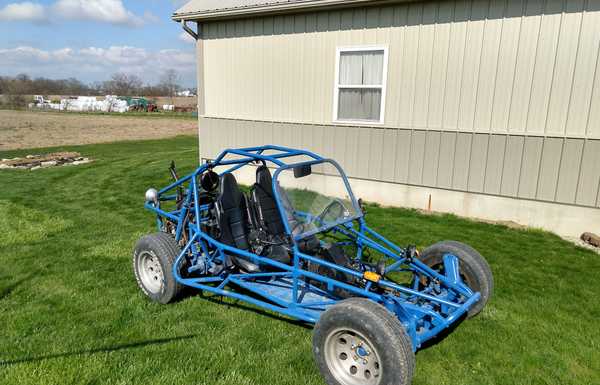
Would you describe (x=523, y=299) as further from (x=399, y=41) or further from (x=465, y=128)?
(x=399, y=41)

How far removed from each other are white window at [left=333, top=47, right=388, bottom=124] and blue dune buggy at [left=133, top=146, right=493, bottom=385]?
14.2ft

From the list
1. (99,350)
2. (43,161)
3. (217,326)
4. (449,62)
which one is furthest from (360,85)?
(43,161)

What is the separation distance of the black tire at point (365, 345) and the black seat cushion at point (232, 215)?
149cm

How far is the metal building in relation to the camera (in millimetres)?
7125

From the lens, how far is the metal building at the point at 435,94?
7125mm

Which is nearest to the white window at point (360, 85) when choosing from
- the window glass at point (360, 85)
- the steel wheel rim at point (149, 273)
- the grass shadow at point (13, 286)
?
the window glass at point (360, 85)

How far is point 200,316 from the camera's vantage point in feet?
14.7

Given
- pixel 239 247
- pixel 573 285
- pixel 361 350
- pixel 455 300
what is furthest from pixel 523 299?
pixel 239 247

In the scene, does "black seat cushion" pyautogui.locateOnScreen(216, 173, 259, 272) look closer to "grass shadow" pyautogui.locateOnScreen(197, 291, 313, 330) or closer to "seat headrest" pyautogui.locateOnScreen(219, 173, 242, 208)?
"seat headrest" pyautogui.locateOnScreen(219, 173, 242, 208)

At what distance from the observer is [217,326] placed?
4.29 m

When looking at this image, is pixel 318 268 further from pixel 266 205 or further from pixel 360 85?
pixel 360 85

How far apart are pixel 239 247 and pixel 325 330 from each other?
64.6 inches

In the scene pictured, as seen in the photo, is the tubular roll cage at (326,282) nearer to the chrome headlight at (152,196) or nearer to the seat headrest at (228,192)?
the chrome headlight at (152,196)

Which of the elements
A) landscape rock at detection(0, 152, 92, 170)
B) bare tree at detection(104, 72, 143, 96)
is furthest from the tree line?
landscape rock at detection(0, 152, 92, 170)
